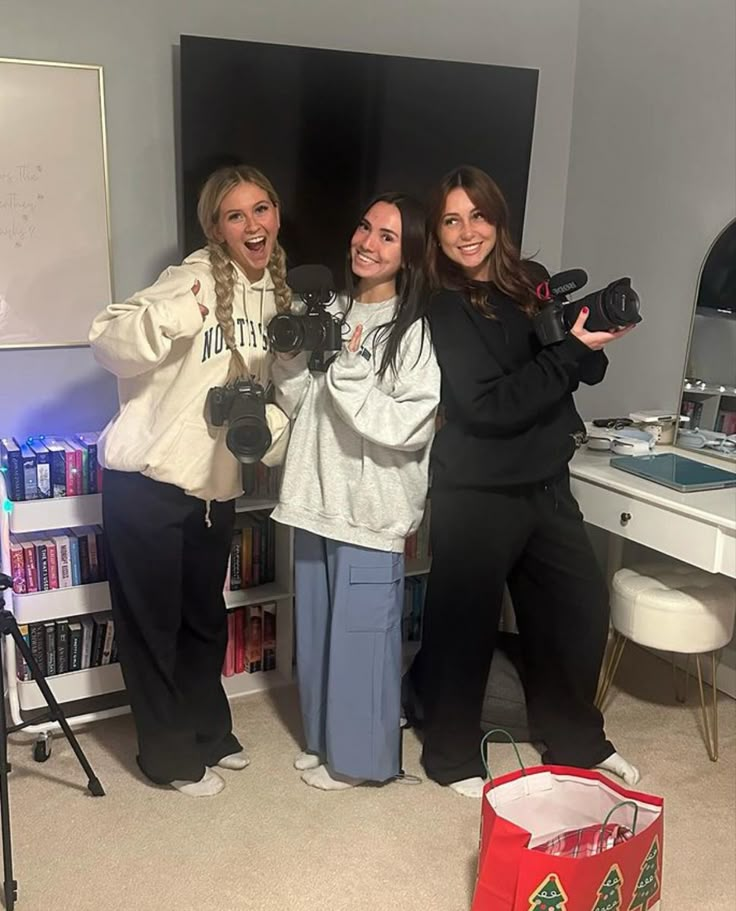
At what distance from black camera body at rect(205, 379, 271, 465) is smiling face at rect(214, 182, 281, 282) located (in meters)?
0.29

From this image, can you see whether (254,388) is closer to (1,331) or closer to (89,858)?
(1,331)

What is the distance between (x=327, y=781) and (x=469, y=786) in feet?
1.10

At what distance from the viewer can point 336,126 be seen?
2.42m

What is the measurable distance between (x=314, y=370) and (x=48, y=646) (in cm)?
103

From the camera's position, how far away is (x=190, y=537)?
1.98 metres

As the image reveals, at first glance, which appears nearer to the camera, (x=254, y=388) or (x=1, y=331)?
(x=254, y=388)

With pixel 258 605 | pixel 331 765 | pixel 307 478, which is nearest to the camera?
pixel 307 478

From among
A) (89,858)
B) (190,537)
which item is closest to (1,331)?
(190,537)

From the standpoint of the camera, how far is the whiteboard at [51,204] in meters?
2.15

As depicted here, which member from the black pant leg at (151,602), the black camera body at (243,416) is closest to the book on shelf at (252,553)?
the black pant leg at (151,602)

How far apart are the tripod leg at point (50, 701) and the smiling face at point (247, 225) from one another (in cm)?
89

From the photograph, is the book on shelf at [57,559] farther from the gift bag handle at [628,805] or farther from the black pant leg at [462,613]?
the gift bag handle at [628,805]

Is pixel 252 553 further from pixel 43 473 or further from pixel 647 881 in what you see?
pixel 647 881

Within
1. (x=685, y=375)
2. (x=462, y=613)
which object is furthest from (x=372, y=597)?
(x=685, y=375)
